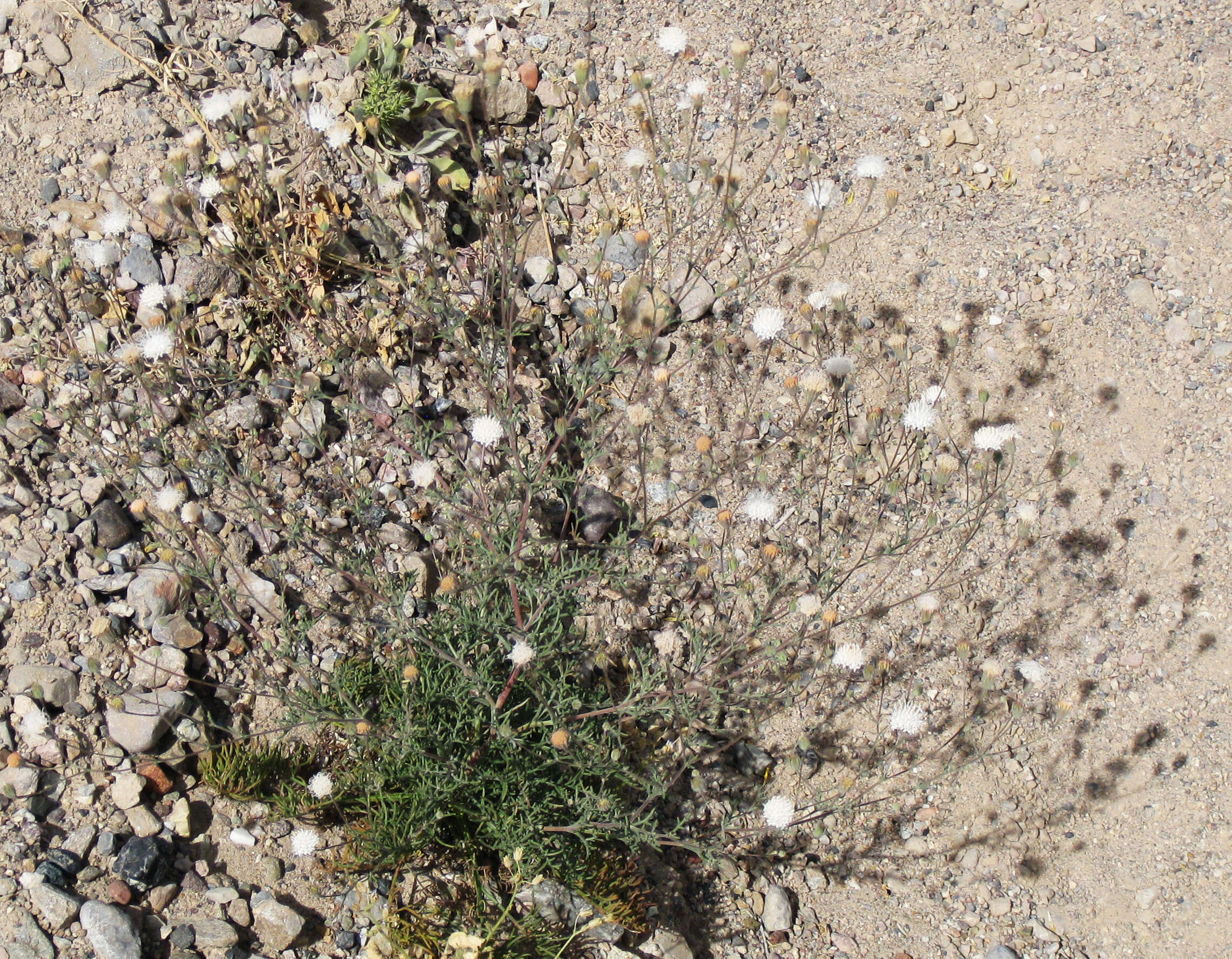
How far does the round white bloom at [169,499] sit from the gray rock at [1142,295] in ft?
13.3

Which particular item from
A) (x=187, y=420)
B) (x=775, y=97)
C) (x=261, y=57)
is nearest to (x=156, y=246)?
(x=187, y=420)

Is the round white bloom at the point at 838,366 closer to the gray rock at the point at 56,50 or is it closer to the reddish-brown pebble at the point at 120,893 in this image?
the reddish-brown pebble at the point at 120,893

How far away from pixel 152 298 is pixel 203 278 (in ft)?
0.88

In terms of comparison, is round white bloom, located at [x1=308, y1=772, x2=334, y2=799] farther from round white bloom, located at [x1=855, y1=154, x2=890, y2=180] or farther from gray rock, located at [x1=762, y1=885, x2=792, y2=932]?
round white bloom, located at [x1=855, y1=154, x2=890, y2=180]

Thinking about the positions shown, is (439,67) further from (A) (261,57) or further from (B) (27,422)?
(B) (27,422)

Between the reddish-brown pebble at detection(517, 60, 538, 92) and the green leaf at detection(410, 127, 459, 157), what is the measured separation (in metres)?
0.65

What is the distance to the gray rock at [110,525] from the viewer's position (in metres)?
3.58

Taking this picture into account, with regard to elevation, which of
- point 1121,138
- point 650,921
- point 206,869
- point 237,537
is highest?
point 1121,138

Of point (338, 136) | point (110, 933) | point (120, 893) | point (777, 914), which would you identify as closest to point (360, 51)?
point (338, 136)

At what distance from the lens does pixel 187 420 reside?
3889 mm

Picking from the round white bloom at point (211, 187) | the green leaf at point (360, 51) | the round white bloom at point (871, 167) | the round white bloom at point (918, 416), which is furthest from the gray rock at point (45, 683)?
the round white bloom at point (871, 167)

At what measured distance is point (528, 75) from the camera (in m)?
4.88

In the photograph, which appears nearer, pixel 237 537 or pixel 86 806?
pixel 86 806

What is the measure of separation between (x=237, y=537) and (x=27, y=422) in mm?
886
